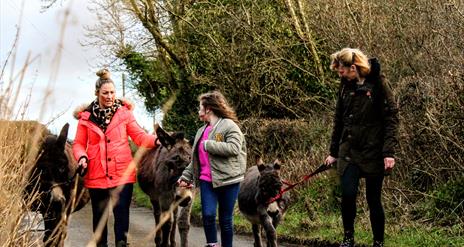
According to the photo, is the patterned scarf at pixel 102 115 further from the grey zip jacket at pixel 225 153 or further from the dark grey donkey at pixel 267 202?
the dark grey donkey at pixel 267 202

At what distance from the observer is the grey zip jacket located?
361 inches

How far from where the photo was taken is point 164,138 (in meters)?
11.0

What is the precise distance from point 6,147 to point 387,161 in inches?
166

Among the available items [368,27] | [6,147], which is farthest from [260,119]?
[6,147]

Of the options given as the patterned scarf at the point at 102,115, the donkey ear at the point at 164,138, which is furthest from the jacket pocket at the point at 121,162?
the donkey ear at the point at 164,138

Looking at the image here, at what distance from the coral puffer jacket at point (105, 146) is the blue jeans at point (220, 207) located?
922 millimetres

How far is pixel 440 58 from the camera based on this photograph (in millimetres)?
12969

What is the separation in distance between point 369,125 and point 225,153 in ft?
5.41

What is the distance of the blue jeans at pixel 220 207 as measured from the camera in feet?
30.3

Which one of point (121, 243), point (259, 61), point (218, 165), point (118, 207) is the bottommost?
point (121, 243)

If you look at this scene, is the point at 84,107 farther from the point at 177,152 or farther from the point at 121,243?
the point at 177,152

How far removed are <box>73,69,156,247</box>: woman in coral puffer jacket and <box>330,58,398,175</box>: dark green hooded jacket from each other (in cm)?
224

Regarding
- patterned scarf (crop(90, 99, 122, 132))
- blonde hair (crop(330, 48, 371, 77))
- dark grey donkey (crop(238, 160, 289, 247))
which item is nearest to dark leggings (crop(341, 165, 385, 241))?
blonde hair (crop(330, 48, 371, 77))

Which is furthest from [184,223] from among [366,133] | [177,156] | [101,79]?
[366,133]
